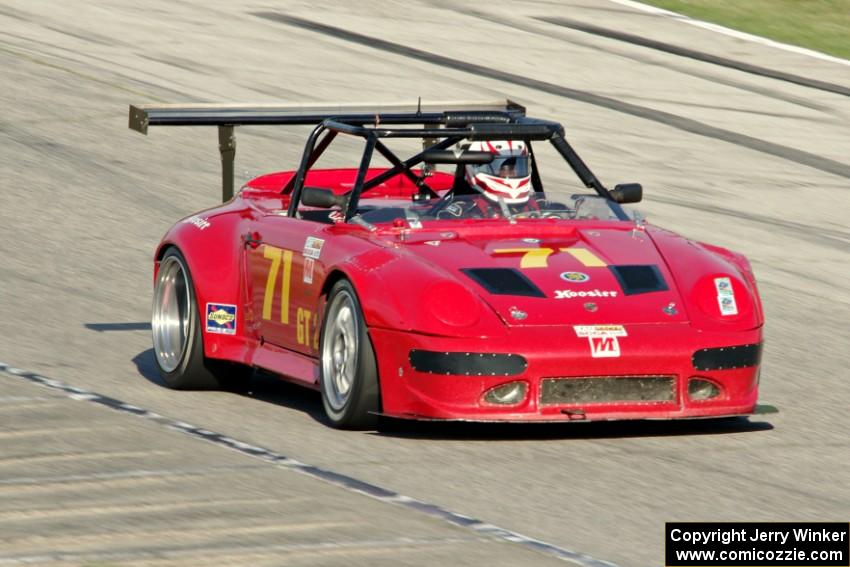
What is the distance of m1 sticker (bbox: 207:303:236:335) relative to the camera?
376 inches

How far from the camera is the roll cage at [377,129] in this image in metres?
9.16

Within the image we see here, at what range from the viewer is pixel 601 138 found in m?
19.8

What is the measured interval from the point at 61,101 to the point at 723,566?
14359 mm

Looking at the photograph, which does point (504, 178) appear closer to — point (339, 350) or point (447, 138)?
point (447, 138)

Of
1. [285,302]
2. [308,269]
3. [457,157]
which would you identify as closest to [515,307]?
[308,269]

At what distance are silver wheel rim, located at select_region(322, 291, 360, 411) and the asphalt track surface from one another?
10.8 inches

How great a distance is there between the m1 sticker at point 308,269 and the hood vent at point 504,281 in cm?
88

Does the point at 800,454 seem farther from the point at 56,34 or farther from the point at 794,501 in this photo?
the point at 56,34

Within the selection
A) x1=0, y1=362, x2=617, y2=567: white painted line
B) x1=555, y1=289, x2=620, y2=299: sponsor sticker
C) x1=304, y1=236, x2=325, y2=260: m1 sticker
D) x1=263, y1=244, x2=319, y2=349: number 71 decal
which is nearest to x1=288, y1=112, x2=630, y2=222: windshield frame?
x1=304, y1=236, x2=325, y2=260: m1 sticker

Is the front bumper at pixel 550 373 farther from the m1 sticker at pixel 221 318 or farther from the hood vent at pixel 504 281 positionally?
the m1 sticker at pixel 221 318

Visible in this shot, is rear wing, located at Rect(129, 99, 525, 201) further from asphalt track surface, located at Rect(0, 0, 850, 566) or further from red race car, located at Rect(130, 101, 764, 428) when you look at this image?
asphalt track surface, located at Rect(0, 0, 850, 566)

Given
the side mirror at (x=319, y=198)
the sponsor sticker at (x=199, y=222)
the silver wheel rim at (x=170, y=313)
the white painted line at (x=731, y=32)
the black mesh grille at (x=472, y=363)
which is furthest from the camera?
the white painted line at (x=731, y=32)

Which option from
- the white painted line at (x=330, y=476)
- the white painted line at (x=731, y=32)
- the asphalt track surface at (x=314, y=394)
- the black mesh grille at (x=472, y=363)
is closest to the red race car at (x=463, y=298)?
the black mesh grille at (x=472, y=363)

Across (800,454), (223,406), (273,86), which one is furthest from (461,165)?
(273,86)
